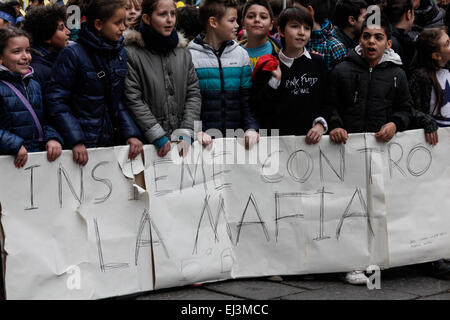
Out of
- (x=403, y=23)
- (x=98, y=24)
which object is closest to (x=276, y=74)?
(x=98, y=24)

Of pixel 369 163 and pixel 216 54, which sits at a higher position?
pixel 216 54

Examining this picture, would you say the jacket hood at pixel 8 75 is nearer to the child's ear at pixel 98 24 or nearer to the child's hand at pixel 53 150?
the child's hand at pixel 53 150

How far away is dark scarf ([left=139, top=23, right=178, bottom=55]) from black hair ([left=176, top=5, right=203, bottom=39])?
163cm

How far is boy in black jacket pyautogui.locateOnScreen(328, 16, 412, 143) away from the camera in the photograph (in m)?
5.42

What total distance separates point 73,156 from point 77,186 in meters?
0.20

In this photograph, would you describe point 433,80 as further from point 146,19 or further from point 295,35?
point 146,19

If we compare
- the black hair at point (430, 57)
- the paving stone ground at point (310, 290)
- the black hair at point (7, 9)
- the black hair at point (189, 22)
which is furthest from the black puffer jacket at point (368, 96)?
the black hair at point (7, 9)

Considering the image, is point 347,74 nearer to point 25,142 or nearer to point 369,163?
point 369,163

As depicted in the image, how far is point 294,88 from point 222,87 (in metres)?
0.53

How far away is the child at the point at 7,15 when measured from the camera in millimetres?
7129

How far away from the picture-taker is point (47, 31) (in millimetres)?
5402

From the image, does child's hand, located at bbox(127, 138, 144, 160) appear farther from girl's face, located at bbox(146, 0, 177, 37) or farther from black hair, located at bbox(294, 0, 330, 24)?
black hair, located at bbox(294, 0, 330, 24)

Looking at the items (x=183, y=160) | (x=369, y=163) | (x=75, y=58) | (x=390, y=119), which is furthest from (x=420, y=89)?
(x=75, y=58)

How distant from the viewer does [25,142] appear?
4684 mm
